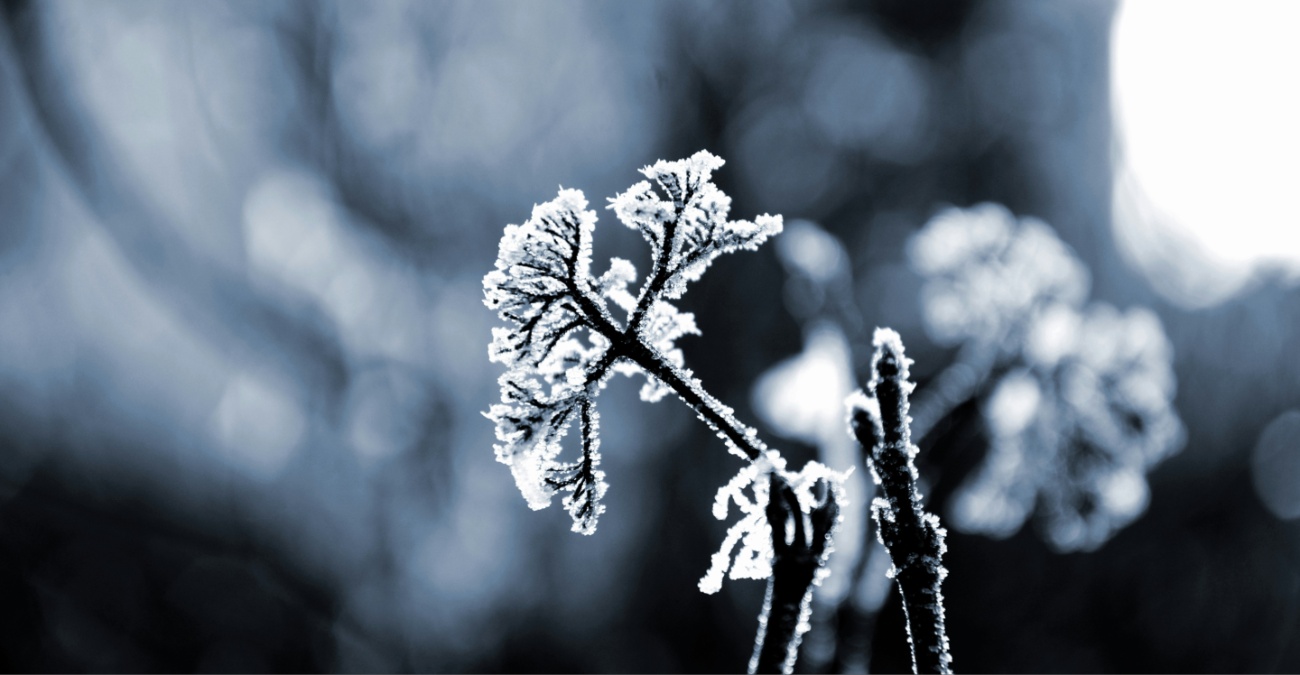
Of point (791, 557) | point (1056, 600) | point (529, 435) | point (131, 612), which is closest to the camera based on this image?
point (791, 557)

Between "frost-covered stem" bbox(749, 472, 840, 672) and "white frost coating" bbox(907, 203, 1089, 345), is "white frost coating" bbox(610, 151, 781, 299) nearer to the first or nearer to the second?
"frost-covered stem" bbox(749, 472, 840, 672)

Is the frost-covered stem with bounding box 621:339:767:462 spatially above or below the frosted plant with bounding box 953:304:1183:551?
below

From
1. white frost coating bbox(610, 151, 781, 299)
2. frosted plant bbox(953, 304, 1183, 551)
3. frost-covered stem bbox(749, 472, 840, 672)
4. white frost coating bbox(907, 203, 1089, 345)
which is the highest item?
white frost coating bbox(907, 203, 1089, 345)

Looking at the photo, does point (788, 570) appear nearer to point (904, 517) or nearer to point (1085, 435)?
point (904, 517)

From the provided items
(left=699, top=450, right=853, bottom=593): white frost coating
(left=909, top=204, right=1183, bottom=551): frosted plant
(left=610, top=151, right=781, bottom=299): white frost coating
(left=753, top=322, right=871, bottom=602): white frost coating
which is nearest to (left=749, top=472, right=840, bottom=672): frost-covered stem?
(left=699, top=450, right=853, bottom=593): white frost coating

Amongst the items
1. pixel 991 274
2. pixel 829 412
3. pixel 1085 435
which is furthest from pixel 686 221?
pixel 1085 435

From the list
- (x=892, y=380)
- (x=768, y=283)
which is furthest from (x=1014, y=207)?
(x=892, y=380)

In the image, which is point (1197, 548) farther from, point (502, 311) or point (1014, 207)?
point (502, 311)
